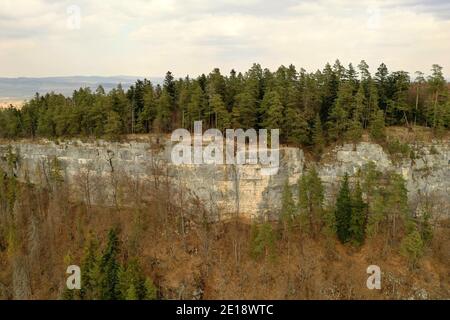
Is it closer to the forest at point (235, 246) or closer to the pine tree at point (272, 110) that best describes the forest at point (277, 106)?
the pine tree at point (272, 110)

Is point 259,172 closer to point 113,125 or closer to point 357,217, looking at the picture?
point 357,217

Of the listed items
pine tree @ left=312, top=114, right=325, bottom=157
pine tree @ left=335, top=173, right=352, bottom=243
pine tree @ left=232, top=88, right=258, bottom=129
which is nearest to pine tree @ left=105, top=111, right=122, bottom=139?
pine tree @ left=232, top=88, right=258, bottom=129

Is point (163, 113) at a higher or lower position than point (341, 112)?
higher

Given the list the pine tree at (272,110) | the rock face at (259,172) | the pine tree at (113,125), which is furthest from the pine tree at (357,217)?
the pine tree at (113,125)

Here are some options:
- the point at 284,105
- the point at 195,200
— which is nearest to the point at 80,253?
the point at 195,200

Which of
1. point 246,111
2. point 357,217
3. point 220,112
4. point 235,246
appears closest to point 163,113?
point 220,112
